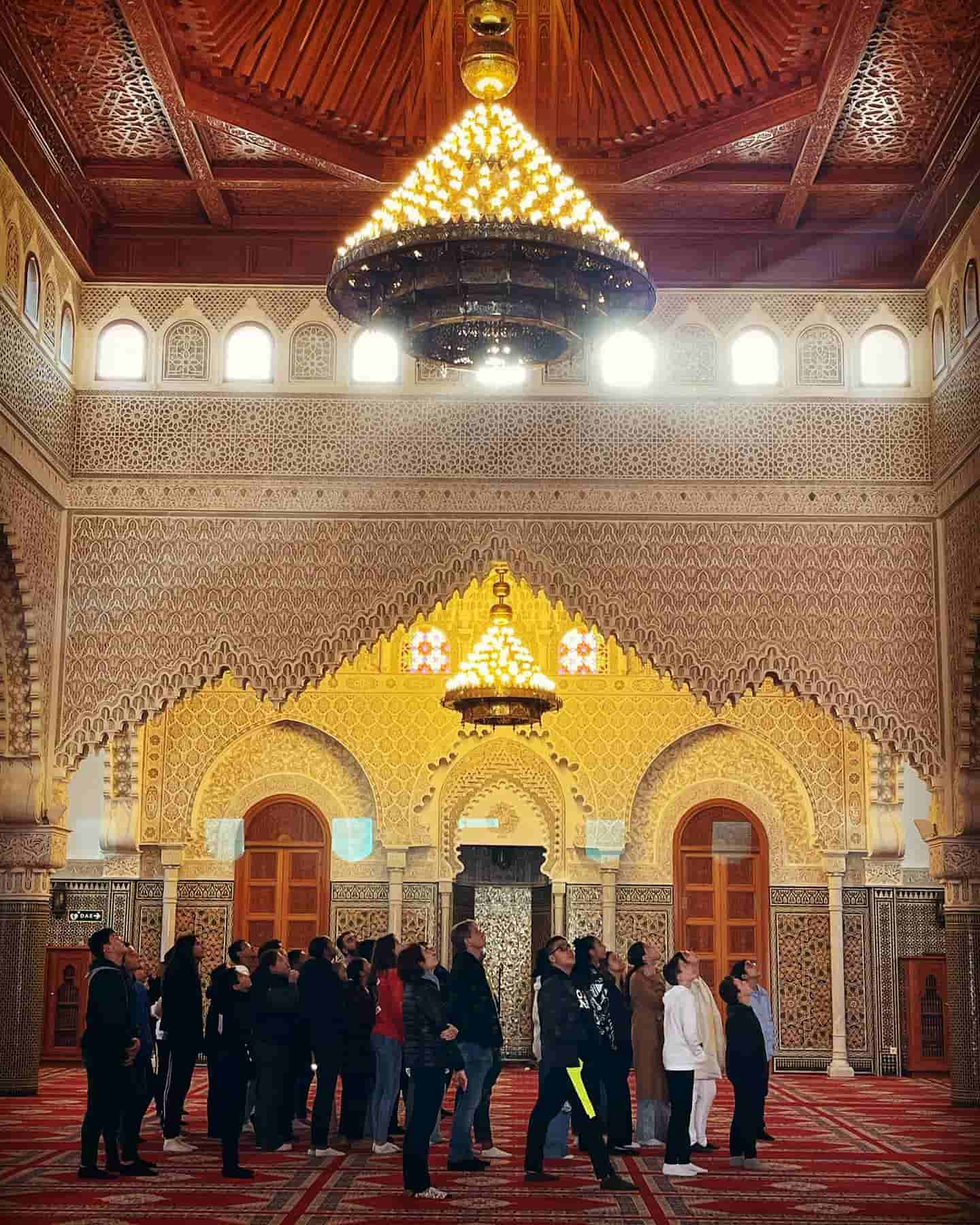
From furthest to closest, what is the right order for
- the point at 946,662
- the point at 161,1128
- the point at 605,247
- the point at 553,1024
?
the point at 946,662
the point at 161,1128
the point at 553,1024
the point at 605,247

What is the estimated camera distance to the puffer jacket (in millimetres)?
5609

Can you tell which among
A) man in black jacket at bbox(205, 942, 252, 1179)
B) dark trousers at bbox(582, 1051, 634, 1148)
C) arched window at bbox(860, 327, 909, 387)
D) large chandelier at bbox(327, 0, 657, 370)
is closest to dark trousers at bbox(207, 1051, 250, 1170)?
man in black jacket at bbox(205, 942, 252, 1179)

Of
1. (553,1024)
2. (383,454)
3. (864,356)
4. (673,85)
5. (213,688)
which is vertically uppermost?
(673,85)

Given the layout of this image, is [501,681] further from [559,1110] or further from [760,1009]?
[559,1110]

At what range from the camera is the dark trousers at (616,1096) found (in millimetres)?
6550

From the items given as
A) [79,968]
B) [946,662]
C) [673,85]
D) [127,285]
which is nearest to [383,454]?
[127,285]

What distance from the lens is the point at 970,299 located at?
8.39m

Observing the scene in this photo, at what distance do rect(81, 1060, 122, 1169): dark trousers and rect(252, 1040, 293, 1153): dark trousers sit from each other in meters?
0.84

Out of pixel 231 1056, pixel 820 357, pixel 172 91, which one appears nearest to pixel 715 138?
pixel 820 357

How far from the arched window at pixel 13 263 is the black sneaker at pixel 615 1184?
5.13 meters

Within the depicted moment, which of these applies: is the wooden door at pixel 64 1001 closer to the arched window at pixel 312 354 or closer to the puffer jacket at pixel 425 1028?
the arched window at pixel 312 354

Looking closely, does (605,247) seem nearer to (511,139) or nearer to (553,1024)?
(511,139)

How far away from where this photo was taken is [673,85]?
27.3 ft

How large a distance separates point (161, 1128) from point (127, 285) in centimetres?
478
